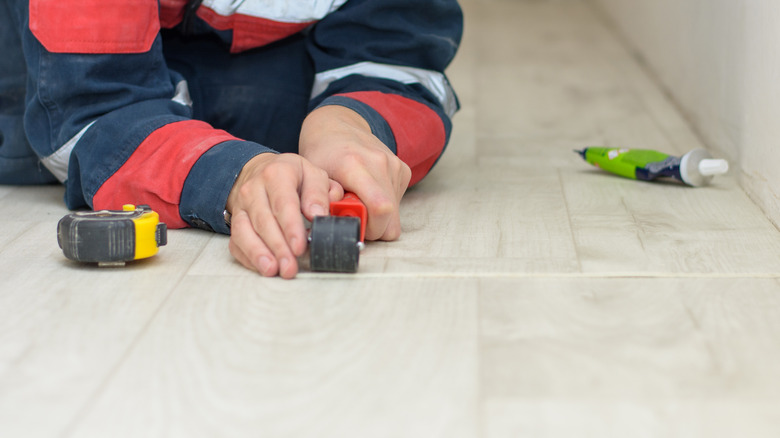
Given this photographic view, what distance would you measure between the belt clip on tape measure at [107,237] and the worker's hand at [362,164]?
172 millimetres

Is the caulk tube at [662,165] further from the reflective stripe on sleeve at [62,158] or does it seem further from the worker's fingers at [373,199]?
the reflective stripe on sleeve at [62,158]

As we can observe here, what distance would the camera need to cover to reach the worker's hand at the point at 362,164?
733 mm

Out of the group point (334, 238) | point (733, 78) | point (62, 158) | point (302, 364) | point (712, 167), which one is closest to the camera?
point (302, 364)

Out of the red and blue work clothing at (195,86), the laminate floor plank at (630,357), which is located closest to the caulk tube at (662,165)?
the red and blue work clothing at (195,86)

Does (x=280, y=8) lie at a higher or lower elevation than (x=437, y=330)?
higher

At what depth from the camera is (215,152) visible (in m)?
0.78

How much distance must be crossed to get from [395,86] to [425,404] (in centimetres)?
58

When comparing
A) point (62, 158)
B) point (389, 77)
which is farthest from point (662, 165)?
point (62, 158)

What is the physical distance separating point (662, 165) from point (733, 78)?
0.20 metres

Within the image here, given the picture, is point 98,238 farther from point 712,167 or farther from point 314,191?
point 712,167

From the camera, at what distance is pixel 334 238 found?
2.17 ft

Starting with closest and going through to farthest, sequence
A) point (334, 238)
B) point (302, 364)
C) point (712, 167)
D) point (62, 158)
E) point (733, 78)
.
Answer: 1. point (302, 364)
2. point (334, 238)
3. point (62, 158)
4. point (712, 167)
5. point (733, 78)

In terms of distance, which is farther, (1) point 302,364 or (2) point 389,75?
(2) point 389,75

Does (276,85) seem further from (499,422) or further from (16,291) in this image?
(499,422)
